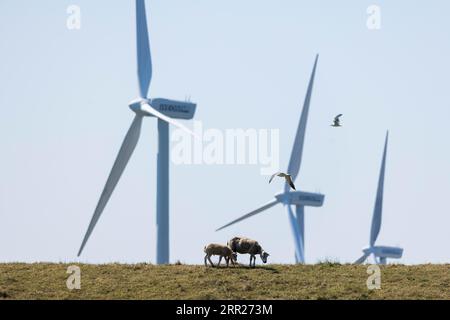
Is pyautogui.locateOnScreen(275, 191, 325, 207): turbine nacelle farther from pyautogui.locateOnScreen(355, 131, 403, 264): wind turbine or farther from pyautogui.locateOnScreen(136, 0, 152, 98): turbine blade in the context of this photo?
pyautogui.locateOnScreen(136, 0, 152, 98): turbine blade

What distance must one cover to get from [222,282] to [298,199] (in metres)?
59.1

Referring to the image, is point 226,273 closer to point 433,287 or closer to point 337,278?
point 337,278

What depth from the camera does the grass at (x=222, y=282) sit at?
48.9 m

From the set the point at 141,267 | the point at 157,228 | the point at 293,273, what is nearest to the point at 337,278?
the point at 293,273

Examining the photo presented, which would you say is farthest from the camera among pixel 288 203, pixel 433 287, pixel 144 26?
pixel 288 203

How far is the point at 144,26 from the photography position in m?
92.2

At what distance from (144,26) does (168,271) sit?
42.0 meters

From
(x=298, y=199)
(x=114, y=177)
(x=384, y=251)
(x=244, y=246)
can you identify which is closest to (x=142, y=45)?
(x=114, y=177)

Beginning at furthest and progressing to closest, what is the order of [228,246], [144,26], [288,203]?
[288,203] < [144,26] < [228,246]

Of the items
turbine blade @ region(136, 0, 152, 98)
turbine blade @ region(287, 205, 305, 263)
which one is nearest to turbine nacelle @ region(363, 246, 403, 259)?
turbine blade @ region(287, 205, 305, 263)

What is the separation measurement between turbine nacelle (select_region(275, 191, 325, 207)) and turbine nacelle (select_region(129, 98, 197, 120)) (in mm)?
10926

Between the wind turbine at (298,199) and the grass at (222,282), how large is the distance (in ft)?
122

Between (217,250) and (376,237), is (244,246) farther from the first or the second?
(376,237)
